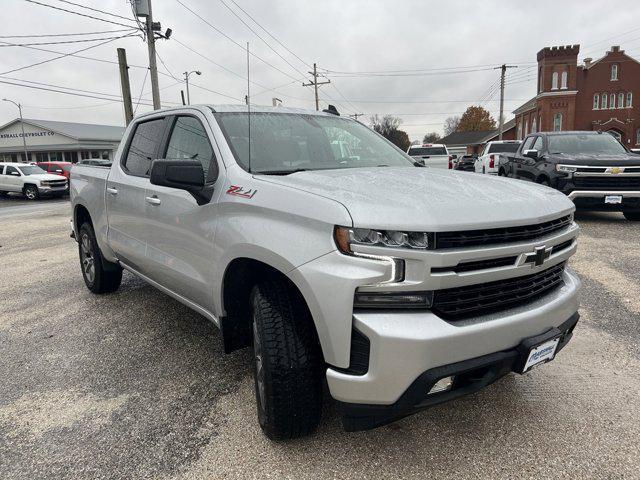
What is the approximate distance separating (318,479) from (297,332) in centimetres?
68

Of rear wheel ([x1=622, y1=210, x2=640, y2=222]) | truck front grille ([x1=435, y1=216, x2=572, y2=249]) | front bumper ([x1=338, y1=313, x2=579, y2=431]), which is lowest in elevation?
rear wheel ([x1=622, y1=210, x2=640, y2=222])

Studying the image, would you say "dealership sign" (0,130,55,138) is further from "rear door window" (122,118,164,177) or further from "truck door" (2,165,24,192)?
"rear door window" (122,118,164,177)

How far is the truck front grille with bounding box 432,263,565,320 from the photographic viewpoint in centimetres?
199

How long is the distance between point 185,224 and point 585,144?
29.0ft

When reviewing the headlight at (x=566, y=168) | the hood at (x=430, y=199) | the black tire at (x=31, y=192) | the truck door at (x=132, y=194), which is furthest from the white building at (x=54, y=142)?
the hood at (x=430, y=199)

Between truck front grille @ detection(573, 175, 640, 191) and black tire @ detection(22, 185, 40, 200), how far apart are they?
74.1ft

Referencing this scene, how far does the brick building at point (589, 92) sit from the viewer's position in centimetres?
4684

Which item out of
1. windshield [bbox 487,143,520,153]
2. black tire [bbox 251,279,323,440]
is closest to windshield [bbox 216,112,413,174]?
black tire [bbox 251,279,323,440]

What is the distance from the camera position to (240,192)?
8.41 feet

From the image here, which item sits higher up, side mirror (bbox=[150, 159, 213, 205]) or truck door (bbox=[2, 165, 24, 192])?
side mirror (bbox=[150, 159, 213, 205])

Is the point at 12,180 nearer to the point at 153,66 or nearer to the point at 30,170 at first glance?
the point at 30,170

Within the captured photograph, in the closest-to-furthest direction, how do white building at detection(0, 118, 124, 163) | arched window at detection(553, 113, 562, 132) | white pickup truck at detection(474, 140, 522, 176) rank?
white pickup truck at detection(474, 140, 522, 176), arched window at detection(553, 113, 562, 132), white building at detection(0, 118, 124, 163)

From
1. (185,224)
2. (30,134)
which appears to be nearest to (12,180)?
(185,224)

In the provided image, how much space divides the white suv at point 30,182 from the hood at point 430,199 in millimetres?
23460
